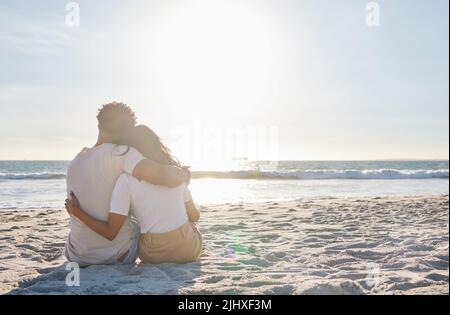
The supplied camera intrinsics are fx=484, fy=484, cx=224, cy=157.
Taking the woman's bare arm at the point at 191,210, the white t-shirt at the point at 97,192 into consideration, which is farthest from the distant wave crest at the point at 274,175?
the white t-shirt at the point at 97,192

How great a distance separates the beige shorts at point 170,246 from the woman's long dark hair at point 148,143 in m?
0.71

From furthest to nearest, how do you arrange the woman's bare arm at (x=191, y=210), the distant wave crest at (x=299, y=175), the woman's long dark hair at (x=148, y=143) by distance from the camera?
the distant wave crest at (x=299, y=175)
the woman's bare arm at (x=191, y=210)
the woman's long dark hair at (x=148, y=143)

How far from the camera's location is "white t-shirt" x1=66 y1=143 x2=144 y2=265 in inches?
164

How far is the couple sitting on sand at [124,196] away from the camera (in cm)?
416

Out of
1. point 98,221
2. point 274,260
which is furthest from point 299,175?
point 98,221

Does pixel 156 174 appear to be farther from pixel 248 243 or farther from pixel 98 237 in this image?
pixel 248 243

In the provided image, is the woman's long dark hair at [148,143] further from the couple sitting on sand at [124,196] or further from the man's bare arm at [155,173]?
the man's bare arm at [155,173]

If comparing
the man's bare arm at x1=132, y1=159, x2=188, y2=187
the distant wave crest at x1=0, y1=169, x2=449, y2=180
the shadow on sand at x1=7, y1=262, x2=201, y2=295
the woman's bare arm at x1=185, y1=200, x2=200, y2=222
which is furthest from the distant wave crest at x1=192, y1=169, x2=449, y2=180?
the man's bare arm at x1=132, y1=159, x2=188, y2=187

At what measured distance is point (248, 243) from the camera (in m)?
6.01

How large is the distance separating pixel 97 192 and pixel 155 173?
1.88 feet

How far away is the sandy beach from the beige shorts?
A: 0.36 feet

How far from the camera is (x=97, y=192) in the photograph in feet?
14.0

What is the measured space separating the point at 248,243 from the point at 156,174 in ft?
7.47

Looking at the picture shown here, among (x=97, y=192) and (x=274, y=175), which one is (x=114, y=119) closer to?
(x=97, y=192)
